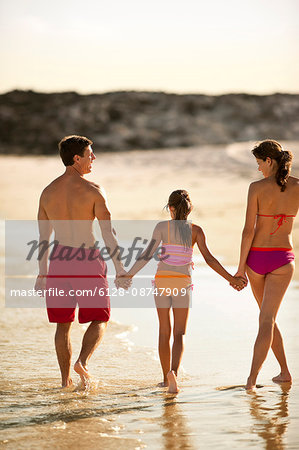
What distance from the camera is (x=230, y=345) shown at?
606cm

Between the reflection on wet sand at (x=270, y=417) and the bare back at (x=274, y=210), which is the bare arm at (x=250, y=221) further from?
the reflection on wet sand at (x=270, y=417)

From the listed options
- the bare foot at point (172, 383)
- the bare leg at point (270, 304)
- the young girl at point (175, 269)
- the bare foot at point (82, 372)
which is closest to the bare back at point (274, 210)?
the bare leg at point (270, 304)

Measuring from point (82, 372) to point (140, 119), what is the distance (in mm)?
41196

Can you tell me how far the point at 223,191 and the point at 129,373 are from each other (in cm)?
1789

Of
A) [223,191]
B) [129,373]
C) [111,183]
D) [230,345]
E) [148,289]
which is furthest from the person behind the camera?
[111,183]

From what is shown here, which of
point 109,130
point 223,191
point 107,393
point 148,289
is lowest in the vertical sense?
point 107,393

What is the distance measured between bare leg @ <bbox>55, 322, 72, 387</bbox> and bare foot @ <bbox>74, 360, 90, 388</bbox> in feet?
0.46

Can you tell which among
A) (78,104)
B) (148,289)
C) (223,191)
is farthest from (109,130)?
(148,289)

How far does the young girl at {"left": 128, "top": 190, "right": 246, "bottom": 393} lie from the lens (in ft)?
16.2

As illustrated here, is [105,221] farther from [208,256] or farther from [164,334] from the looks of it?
[164,334]

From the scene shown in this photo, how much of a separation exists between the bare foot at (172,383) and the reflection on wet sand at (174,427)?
0.38 feet

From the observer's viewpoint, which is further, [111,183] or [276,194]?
[111,183]

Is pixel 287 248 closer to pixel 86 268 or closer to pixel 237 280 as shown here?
pixel 237 280

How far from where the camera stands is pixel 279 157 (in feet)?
16.4
